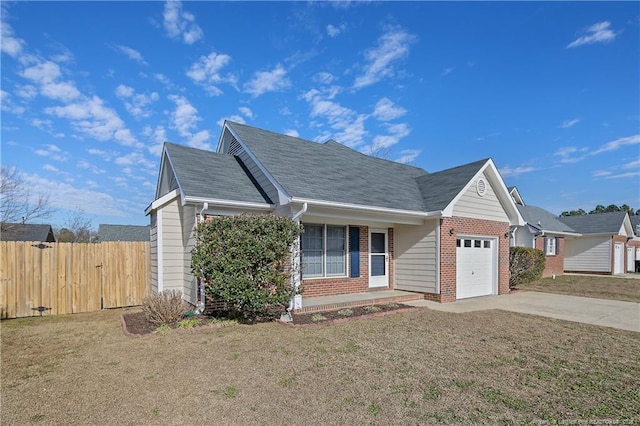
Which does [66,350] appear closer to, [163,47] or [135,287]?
[135,287]

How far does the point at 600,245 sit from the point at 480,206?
19437 millimetres

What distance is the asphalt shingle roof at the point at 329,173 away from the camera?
395 inches

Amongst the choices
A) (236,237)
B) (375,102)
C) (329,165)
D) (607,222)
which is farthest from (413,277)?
(607,222)

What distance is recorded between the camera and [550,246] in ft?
73.9

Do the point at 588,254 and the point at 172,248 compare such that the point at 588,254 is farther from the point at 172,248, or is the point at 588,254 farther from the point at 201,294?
the point at 172,248

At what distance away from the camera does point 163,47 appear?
454 inches

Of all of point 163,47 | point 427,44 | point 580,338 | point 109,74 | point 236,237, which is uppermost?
point 427,44

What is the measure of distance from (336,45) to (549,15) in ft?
24.8

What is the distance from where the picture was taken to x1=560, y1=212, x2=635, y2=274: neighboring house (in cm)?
2452

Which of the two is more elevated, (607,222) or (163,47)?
(163,47)

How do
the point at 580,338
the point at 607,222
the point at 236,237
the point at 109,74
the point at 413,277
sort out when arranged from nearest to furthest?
1. the point at 580,338
2. the point at 236,237
3. the point at 109,74
4. the point at 413,277
5. the point at 607,222

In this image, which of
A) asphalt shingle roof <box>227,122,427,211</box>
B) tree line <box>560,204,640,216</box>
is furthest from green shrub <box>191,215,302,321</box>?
tree line <box>560,204,640,216</box>

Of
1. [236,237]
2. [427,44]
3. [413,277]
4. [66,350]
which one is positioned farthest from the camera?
[427,44]

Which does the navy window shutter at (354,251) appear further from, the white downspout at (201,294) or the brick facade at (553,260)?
the brick facade at (553,260)
